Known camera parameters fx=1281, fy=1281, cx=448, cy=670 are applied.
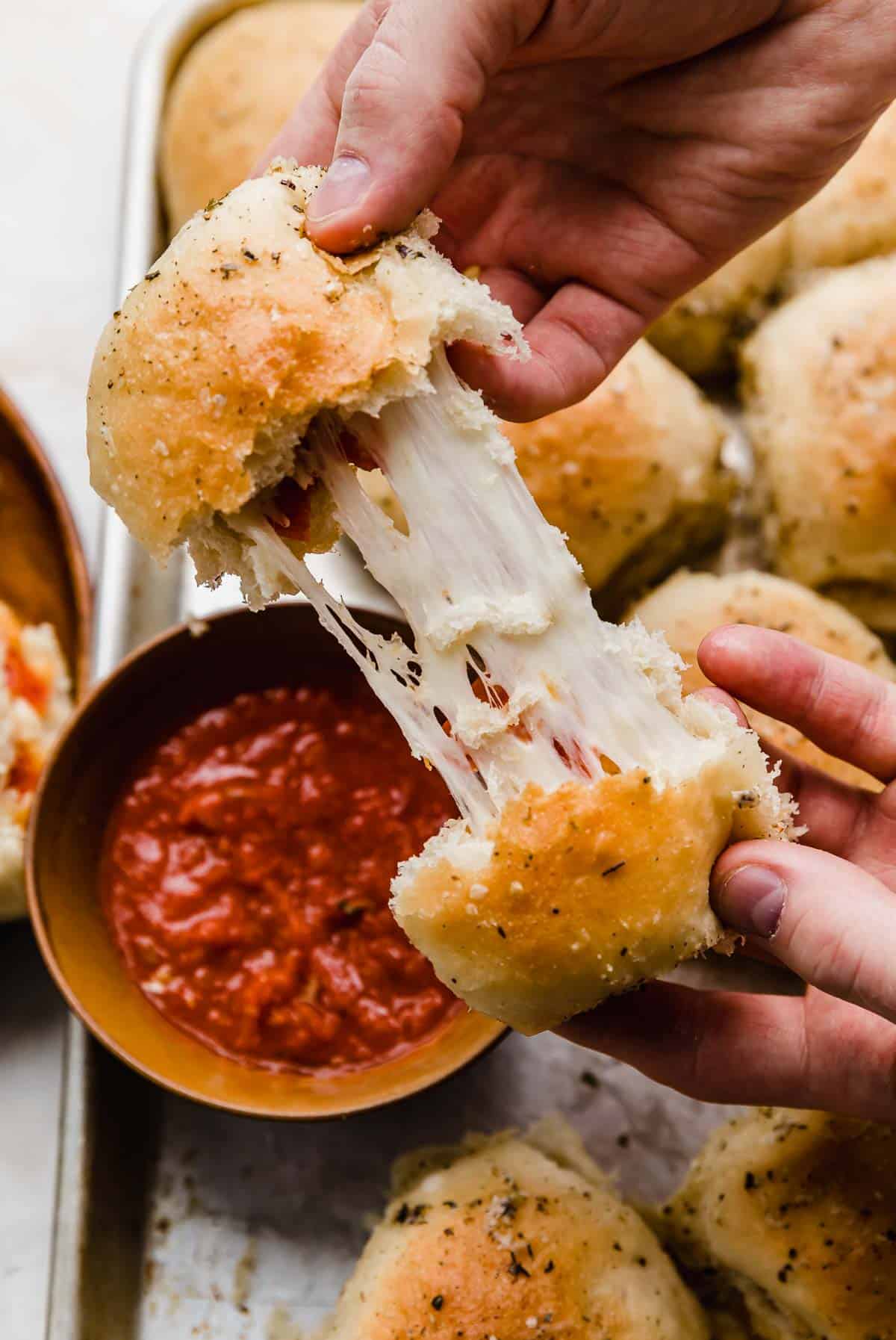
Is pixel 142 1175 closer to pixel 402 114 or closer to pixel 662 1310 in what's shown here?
pixel 662 1310

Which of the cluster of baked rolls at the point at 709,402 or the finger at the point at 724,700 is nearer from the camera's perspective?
the finger at the point at 724,700

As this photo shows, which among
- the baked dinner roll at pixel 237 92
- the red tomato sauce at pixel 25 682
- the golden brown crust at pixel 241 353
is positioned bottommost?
the red tomato sauce at pixel 25 682

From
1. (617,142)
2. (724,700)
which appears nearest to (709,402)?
(617,142)

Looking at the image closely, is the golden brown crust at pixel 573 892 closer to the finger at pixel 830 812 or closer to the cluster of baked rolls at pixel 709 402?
the finger at pixel 830 812

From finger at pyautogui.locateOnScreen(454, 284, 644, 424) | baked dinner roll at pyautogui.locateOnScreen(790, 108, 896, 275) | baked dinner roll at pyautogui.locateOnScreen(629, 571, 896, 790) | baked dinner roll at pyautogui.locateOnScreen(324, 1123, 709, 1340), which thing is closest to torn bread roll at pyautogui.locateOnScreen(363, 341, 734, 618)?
baked dinner roll at pyautogui.locateOnScreen(629, 571, 896, 790)

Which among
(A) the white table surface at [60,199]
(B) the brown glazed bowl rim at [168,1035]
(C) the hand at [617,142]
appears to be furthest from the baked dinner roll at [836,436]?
(A) the white table surface at [60,199]

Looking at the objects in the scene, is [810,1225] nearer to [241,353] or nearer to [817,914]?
[817,914]
